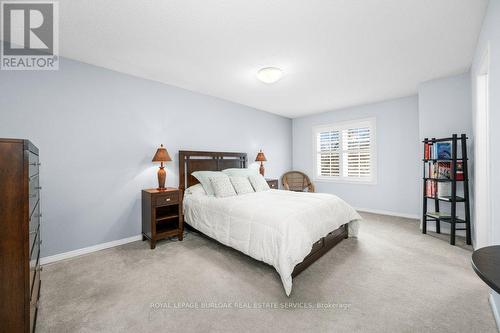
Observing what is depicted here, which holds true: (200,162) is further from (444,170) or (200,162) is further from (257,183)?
(444,170)

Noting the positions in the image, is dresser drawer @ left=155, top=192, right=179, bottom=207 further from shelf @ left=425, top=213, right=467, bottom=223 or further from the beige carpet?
shelf @ left=425, top=213, right=467, bottom=223

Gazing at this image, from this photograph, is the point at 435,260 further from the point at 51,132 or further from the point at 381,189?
the point at 51,132

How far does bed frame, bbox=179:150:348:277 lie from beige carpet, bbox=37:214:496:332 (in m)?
Answer: 0.13

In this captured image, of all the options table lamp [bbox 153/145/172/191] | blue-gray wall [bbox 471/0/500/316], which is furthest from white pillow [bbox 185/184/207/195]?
blue-gray wall [bbox 471/0/500/316]

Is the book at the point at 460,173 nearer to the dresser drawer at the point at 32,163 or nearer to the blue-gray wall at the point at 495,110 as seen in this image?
the blue-gray wall at the point at 495,110

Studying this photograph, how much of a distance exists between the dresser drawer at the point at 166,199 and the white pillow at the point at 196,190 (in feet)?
1.22

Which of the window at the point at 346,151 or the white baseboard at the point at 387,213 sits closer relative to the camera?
the white baseboard at the point at 387,213

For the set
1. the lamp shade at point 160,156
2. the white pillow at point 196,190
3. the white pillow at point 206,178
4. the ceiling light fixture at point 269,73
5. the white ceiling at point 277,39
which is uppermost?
the white ceiling at point 277,39

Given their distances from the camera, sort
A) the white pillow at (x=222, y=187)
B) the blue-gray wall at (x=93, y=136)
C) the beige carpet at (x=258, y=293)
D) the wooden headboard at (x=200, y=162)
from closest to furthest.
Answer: the beige carpet at (x=258, y=293) < the blue-gray wall at (x=93, y=136) < the white pillow at (x=222, y=187) < the wooden headboard at (x=200, y=162)

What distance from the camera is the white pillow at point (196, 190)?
342 cm

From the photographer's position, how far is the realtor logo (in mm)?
1857

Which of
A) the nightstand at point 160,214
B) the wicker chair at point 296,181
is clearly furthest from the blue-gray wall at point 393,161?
the nightstand at point 160,214

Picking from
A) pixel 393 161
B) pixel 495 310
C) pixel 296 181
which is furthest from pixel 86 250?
pixel 393 161

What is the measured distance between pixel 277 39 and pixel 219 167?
2533 mm
